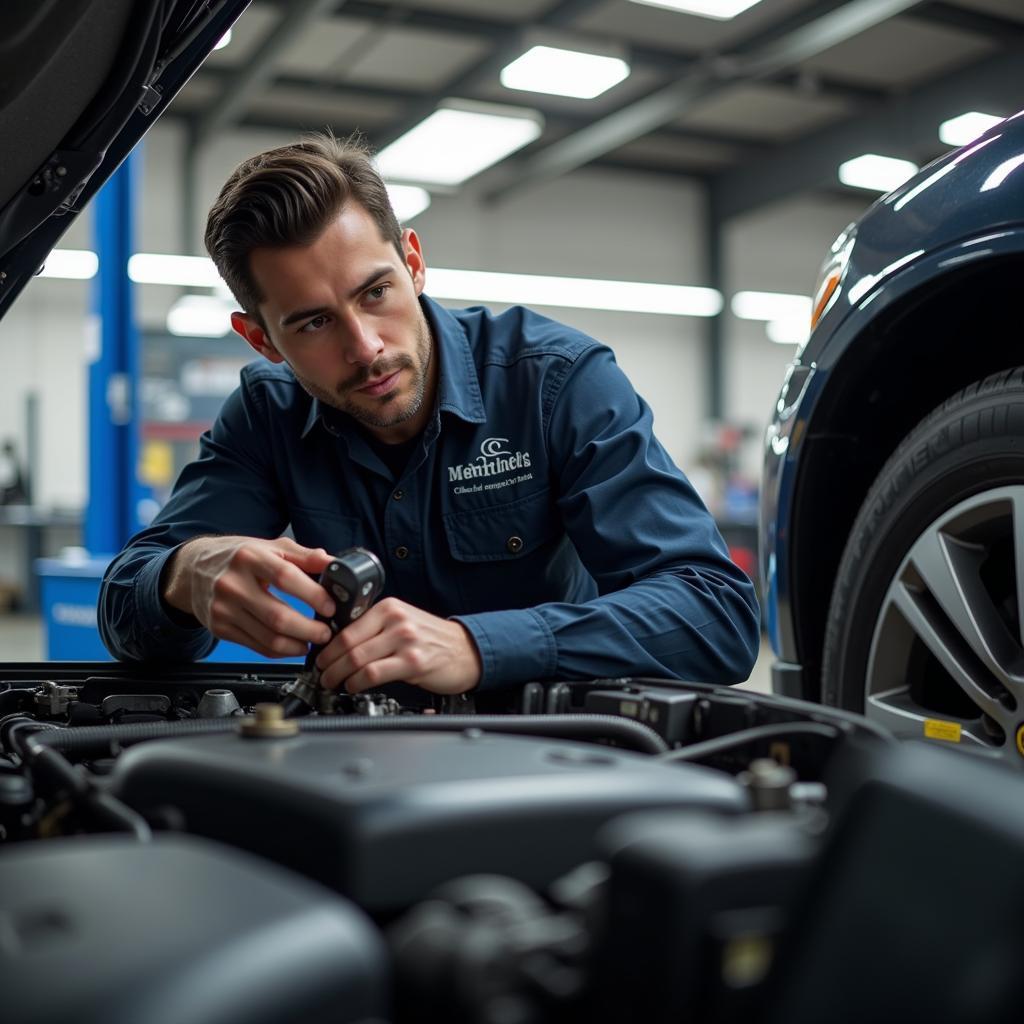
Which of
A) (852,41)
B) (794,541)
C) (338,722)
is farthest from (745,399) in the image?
(338,722)

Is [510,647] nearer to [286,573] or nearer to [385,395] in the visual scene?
[286,573]

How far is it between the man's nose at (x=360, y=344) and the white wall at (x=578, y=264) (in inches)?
349

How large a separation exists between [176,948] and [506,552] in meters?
1.26

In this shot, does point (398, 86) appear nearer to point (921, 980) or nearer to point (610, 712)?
point (610, 712)

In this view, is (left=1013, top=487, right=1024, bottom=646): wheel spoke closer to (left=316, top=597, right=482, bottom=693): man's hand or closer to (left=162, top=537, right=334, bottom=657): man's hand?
(left=316, top=597, right=482, bottom=693): man's hand

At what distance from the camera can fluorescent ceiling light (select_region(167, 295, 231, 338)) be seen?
10578mm

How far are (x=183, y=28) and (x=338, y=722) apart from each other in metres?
0.85

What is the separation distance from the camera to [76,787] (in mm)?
754

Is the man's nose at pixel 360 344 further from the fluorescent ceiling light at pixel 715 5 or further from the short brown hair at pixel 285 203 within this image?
the fluorescent ceiling light at pixel 715 5

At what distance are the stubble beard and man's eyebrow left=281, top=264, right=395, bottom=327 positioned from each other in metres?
0.09

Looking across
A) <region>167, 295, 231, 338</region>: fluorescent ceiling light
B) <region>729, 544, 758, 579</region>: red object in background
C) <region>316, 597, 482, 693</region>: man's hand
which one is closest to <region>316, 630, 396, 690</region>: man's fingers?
<region>316, 597, 482, 693</region>: man's hand

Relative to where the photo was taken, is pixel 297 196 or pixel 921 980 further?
pixel 297 196

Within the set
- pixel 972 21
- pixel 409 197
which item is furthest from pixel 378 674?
pixel 409 197

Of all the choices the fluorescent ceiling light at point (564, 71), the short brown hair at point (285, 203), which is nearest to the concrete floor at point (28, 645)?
the fluorescent ceiling light at point (564, 71)
